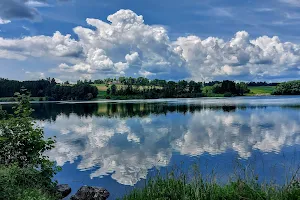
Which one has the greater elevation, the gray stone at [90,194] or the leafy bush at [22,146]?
the leafy bush at [22,146]

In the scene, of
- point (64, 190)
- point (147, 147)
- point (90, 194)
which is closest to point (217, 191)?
point (90, 194)

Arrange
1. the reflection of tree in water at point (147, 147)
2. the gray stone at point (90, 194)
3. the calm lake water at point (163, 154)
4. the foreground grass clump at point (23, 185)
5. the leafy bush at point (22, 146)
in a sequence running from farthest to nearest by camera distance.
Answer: the reflection of tree in water at point (147, 147), the calm lake water at point (163, 154), the gray stone at point (90, 194), the leafy bush at point (22, 146), the foreground grass clump at point (23, 185)

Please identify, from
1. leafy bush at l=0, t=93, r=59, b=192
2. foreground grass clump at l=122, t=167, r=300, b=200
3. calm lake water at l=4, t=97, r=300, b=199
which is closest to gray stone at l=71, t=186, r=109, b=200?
calm lake water at l=4, t=97, r=300, b=199

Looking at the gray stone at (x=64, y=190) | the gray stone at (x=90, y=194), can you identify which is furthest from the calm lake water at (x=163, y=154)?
the gray stone at (x=64, y=190)

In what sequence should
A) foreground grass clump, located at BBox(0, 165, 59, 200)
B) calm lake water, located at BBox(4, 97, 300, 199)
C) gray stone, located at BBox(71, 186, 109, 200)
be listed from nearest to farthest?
foreground grass clump, located at BBox(0, 165, 59, 200) → gray stone, located at BBox(71, 186, 109, 200) → calm lake water, located at BBox(4, 97, 300, 199)

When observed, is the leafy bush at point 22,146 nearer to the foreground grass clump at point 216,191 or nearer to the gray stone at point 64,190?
the gray stone at point 64,190

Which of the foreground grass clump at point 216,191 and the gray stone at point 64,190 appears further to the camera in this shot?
the gray stone at point 64,190

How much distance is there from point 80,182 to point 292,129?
35.6 meters

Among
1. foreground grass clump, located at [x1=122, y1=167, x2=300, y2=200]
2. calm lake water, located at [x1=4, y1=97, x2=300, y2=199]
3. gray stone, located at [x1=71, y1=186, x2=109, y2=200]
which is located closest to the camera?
foreground grass clump, located at [x1=122, y1=167, x2=300, y2=200]

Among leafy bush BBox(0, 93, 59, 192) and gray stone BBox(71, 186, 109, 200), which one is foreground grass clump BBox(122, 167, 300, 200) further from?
leafy bush BBox(0, 93, 59, 192)

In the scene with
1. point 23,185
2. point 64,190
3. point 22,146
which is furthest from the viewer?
point 64,190

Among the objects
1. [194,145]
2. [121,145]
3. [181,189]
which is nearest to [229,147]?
[194,145]

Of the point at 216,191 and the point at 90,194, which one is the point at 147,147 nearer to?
the point at 90,194

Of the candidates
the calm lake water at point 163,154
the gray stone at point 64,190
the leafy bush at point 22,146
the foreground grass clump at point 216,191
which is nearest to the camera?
the foreground grass clump at point 216,191
